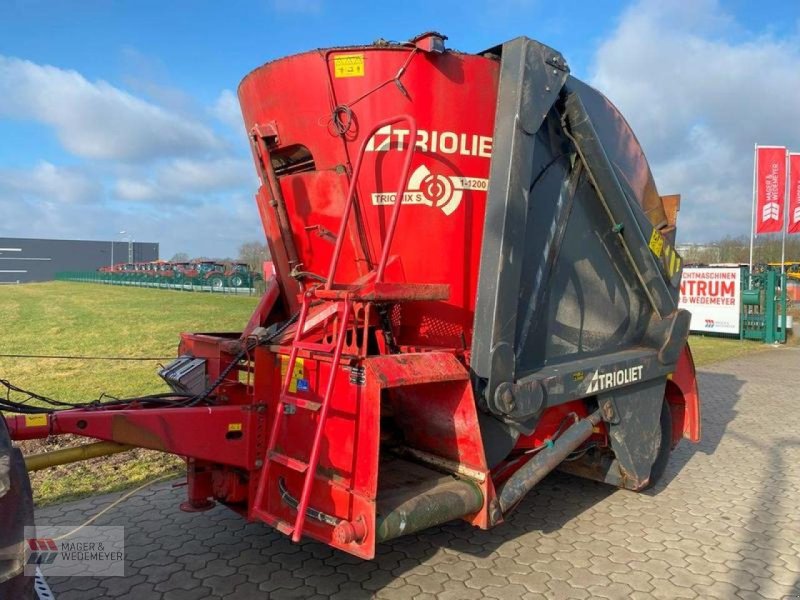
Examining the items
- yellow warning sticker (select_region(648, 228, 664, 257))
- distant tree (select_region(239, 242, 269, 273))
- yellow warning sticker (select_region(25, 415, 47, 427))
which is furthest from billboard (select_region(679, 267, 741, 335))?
distant tree (select_region(239, 242, 269, 273))

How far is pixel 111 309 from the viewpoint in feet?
69.6

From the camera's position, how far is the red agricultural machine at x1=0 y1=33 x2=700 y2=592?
3064 millimetres

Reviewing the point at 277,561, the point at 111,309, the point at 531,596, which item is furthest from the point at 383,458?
the point at 111,309

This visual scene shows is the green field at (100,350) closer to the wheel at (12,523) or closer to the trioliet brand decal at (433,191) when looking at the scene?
the wheel at (12,523)

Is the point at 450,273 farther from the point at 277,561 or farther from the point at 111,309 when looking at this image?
the point at 111,309

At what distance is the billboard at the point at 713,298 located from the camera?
1576cm

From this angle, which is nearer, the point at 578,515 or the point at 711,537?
the point at 711,537

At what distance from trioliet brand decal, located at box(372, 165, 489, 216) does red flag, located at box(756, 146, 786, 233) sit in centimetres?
1744

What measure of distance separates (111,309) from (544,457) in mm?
20595

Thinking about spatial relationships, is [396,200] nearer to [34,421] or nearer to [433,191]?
[433,191]

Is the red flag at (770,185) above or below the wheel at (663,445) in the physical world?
above

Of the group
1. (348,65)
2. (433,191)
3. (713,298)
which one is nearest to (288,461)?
(433,191)

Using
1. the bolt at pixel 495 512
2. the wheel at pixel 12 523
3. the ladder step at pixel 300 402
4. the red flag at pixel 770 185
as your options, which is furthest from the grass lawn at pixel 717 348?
the wheel at pixel 12 523

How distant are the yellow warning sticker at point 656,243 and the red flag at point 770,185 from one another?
15837 mm
